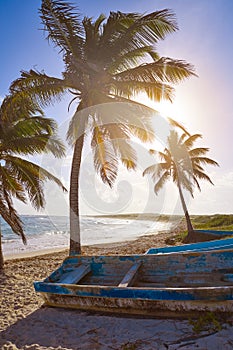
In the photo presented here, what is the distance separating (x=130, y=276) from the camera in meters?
4.73

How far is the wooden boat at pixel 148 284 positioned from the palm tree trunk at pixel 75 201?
127 inches

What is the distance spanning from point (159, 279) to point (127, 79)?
6.96 meters

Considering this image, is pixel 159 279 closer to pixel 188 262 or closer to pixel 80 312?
pixel 188 262

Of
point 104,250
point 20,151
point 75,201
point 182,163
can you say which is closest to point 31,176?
point 20,151

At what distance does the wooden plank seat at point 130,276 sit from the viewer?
4.45 metres

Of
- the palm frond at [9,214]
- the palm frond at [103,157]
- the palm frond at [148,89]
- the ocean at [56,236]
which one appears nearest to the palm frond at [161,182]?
the ocean at [56,236]

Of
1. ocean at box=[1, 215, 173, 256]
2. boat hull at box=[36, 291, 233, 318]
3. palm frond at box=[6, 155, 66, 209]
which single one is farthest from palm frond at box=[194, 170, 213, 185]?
boat hull at box=[36, 291, 233, 318]

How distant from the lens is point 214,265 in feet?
16.0

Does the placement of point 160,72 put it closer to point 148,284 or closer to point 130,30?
point 130,30

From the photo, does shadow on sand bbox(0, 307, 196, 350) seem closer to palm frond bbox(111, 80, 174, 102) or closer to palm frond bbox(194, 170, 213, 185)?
palm frond bbox(111, 80, 174, 102)

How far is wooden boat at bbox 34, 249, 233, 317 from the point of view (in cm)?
371

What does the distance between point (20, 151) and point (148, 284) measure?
6440 millimetres

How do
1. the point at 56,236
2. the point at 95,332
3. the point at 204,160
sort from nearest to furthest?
1. the point at 95,332
2. the point at 204,160
3. the point at 56,236

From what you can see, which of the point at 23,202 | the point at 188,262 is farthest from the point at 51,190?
the point at 188,262
